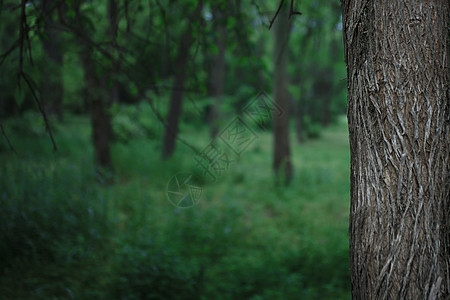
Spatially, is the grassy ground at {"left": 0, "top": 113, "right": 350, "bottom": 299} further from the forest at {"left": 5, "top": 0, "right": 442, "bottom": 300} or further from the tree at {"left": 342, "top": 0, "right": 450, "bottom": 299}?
the tree at {"left": 342, "top": 0, "right": 450, "bottom": 299}

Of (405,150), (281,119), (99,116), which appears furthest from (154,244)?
(281,119)

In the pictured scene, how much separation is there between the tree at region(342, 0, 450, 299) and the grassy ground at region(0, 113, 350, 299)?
7.27 feet

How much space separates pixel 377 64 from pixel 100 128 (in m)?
7.09

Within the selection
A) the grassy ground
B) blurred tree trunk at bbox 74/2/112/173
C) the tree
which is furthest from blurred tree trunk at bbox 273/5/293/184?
the tree

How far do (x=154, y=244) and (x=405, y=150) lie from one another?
3249 millimetres

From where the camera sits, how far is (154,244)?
164 inches

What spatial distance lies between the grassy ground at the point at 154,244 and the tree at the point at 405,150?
2.22m

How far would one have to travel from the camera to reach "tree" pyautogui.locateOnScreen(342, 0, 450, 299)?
1.58 metres

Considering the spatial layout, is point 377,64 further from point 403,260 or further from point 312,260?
point 312,260

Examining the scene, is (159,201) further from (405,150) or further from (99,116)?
(405,150)

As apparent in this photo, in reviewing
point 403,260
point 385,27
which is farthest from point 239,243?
point 385,27

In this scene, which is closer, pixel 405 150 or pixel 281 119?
pixel 405 150

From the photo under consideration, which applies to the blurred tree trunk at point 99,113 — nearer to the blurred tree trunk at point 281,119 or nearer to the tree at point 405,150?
the blurred tree trunk at point 281,119

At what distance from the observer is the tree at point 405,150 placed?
5.20 ft
